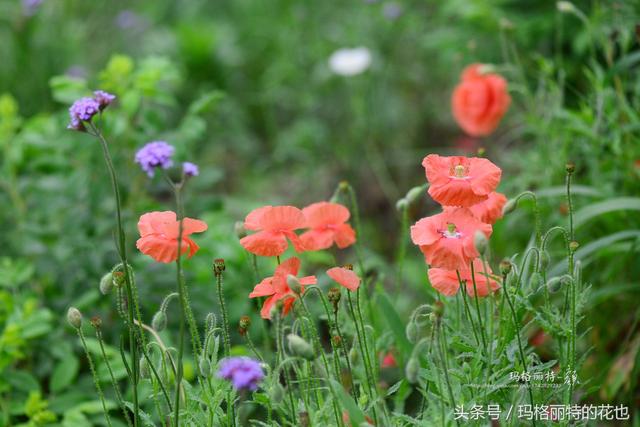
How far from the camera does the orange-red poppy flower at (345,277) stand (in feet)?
4.11

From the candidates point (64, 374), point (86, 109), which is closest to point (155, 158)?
point (86, 109)

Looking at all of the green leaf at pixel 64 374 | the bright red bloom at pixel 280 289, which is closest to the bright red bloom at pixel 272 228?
the bright red bloom at pixel 280 289

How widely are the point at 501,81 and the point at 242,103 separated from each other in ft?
6.91

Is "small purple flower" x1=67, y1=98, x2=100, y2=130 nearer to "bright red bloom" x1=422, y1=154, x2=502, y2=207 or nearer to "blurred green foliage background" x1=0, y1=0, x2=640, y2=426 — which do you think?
"bright red bloom" x1=422, y1=154, x2=502, y2=207

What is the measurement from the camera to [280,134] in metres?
3.92

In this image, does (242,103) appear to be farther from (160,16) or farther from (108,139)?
(108,139)

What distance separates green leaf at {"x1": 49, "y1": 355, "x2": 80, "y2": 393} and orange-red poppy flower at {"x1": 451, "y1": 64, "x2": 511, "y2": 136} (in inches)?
54.5

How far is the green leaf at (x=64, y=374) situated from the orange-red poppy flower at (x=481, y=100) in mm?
1385

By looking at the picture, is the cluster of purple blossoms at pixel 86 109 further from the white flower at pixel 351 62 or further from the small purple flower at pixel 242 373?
the white flower at pixel 351 62

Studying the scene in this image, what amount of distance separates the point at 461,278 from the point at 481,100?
1.22 m

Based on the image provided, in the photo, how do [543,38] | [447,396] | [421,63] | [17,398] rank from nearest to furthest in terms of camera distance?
1. [447,396]
2. [17,398]
3. [543,38]
4. [421,63]

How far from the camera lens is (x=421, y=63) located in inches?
159

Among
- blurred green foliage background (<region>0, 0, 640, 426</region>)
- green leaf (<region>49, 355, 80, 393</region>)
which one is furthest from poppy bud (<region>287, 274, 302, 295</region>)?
green leaf (<region>49, 355, 80, 393</region>)

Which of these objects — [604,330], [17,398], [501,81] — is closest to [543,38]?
[501,81]
